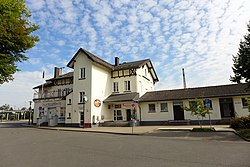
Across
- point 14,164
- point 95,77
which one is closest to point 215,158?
point 14,164

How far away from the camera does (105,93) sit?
28.0 metres

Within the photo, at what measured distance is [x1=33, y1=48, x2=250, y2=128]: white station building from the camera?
73.2 feet

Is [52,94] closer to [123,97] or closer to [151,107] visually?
[123,97]

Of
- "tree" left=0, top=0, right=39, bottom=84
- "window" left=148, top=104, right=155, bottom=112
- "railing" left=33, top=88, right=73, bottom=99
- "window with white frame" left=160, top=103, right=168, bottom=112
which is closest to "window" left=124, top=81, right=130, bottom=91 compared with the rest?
"window" left=148, top=104, right=155, bottom=112

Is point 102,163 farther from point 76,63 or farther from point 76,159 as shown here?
point 76,63

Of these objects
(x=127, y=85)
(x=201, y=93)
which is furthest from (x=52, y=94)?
(x=201, y=93)

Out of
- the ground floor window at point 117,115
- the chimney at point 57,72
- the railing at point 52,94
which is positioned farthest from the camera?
the chimney at point 57,72

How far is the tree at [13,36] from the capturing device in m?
7.41

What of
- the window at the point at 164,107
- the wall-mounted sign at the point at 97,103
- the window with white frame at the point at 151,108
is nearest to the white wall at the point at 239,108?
the window at the point at 164,107

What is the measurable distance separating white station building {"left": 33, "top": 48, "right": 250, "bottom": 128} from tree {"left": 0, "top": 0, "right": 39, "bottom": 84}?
618 inches

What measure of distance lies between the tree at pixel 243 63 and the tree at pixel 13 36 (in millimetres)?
14631

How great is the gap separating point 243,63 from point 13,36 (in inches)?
611

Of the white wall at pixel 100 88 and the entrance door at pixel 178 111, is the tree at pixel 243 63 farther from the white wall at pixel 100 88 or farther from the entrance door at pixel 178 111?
the white wall at pixel 100 88

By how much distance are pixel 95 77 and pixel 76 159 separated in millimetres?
19838
